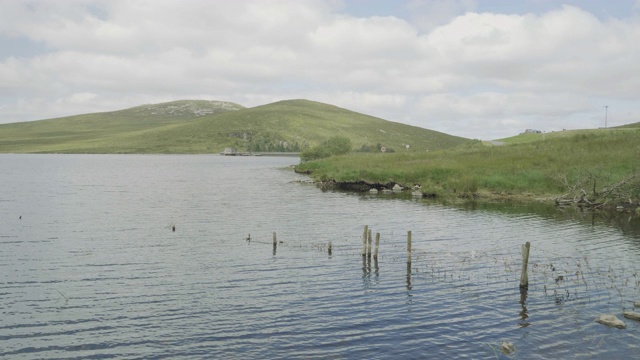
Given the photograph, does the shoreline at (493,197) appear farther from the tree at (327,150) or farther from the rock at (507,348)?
the tree at (327,150)

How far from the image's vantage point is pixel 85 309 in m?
24.8

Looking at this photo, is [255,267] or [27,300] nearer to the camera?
[27,300]

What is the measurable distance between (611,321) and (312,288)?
14.5 meters

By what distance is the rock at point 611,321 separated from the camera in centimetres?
2205

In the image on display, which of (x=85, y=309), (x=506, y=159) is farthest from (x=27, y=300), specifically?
(x=506, y=159)

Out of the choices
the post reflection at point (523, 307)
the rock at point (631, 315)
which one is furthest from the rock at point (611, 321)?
the post reflection at point (523, 307)

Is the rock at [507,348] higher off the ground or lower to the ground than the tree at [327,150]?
lower

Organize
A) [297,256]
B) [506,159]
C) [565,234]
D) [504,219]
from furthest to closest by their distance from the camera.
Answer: [506,159] → [504,219] → [565,234] → [297,256]

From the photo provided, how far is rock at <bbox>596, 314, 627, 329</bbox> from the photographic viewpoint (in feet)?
72.3

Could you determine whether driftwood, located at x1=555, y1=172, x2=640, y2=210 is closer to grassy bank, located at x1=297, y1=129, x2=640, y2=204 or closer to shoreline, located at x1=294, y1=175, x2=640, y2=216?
shoreline, located at x1=294, y1=175, x2=640, y2=216

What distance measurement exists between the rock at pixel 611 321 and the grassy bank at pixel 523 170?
43.6m

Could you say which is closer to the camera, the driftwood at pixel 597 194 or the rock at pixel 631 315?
the rock at pixel 631 315

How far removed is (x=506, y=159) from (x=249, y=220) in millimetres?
47483

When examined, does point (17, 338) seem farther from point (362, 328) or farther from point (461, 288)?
point (461, 288)
